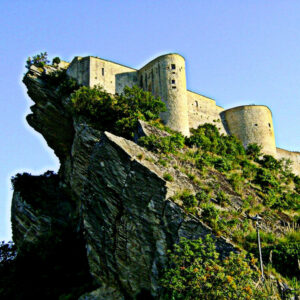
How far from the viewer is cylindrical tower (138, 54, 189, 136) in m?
37.8

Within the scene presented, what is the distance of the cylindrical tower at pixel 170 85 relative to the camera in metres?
37.8

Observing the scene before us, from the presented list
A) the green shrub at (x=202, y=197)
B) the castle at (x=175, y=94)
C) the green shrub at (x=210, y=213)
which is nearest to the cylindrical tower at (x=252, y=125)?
the castle at (x=175, y=94)

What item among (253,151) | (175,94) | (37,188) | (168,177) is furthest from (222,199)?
(37,188)

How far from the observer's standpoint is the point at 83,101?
112ft

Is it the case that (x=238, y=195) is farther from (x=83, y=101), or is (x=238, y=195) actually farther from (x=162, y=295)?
(x=83, y=101)

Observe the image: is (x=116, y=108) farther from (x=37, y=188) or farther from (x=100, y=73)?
(x=37, y=188)

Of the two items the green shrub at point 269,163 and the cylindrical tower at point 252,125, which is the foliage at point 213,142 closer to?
the green shrub at point 269,163

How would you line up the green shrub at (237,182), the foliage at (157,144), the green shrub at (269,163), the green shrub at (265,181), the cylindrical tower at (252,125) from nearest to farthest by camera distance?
the foliage at (157,144), the green shrub at (237,182), the green shrub at (265,181), the green shrub at (269,163), the cylindrical tower at (252,125)

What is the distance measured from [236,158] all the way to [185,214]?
17.5 meters

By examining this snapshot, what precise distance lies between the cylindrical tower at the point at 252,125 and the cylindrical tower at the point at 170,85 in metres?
9.60

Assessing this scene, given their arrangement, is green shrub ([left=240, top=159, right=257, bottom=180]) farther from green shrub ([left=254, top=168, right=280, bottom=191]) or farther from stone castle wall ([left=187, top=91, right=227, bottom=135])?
stone castle wall ([left=187, top=91, right=227, bottom=135])

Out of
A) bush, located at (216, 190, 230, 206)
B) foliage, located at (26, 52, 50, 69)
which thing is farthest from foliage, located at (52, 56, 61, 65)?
bush, located at (216, 190, 230, 206)

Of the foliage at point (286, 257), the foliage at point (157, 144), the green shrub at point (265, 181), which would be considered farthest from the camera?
the green shrub at point (265, 181)

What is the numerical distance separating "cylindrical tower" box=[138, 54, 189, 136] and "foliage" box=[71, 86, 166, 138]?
2.59 meters
